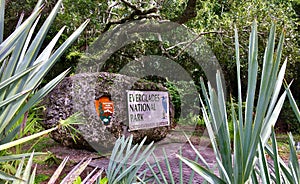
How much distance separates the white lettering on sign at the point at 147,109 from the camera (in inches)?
198

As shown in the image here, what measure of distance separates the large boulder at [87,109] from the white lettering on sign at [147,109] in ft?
0.45

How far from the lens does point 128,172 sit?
848mm

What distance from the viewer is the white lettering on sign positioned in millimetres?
5035

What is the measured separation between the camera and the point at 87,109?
4.55m

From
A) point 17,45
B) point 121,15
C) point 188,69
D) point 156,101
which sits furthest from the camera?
point 188,69

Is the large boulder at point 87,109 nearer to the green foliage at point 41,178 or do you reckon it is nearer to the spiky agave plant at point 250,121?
the green foliage at point 41,178

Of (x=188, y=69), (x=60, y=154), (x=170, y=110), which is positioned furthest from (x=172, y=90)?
(x=60, y=154)

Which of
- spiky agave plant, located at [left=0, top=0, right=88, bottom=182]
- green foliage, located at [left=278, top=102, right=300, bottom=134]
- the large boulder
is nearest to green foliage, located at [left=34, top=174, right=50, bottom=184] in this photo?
the large boulder

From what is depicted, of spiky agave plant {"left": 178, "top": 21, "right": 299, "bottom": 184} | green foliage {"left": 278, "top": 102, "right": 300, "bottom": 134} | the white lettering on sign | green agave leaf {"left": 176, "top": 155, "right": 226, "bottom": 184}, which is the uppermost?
spiky agave plant {"left": 178, "top": 21, "right": 299, "bottom": 184}

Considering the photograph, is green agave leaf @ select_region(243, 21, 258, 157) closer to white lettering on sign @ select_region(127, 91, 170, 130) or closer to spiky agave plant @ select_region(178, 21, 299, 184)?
spiky agave plant @ select_region(178, 21, 299, 184)

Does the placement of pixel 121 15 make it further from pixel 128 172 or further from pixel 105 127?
pixel 128 172

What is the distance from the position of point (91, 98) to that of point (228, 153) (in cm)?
426

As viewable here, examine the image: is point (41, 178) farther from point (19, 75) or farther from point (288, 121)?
point (288, 121)

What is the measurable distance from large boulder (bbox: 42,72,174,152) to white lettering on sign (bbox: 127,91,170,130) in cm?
14
